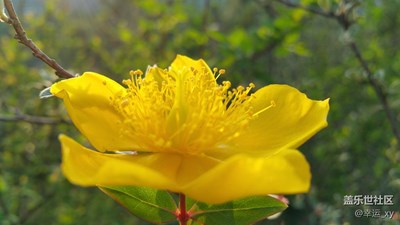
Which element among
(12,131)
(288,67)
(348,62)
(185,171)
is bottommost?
(185,171)

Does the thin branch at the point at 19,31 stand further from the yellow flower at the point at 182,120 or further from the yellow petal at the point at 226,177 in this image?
the yellow petal at the point at 226,177

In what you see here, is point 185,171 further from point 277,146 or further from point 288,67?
point 288,67

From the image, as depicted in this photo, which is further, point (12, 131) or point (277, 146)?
point (12, 131)

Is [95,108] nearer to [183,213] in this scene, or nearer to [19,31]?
[19,31]

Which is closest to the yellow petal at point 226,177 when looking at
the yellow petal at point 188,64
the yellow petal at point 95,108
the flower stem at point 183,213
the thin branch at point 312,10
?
the flower stem at point 183,213

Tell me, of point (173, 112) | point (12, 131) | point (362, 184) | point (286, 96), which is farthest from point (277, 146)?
point (12, 131)

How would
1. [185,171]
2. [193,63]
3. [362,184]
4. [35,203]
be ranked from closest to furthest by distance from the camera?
[185,171]
[193,63]
[362,184]
[35,203]

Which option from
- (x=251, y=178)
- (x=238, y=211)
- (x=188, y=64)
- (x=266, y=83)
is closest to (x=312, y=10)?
(x=266, y=83)
